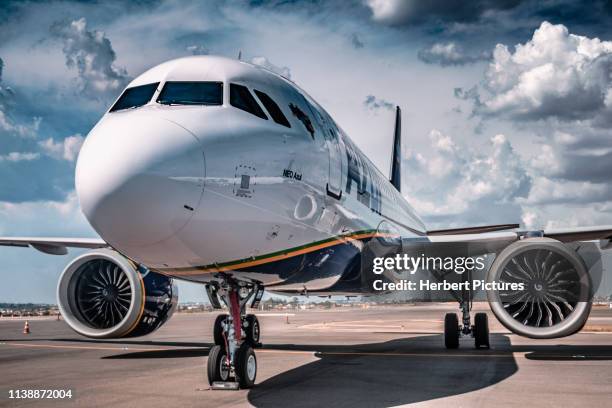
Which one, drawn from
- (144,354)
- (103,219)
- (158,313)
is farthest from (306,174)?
(144,354)

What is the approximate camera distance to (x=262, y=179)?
6449 millimetres

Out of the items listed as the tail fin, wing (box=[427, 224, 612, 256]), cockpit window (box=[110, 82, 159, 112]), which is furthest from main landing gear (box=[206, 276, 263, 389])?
the tail fin

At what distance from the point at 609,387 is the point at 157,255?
5.89 meters

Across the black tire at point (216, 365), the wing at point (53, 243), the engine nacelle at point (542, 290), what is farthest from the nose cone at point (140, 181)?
the wing at point (53, 243)

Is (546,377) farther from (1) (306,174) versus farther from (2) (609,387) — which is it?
(1) (306,174)

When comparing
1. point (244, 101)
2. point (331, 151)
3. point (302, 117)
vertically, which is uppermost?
point (302, 117)

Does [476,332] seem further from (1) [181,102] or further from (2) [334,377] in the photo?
(1) [181,102]

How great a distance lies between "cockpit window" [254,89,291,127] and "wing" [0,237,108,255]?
7.24 m

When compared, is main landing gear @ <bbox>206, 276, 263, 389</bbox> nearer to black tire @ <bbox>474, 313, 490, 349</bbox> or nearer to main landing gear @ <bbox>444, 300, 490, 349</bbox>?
main landing gear @ <bbox>444, 300, 490, 349</bbox>

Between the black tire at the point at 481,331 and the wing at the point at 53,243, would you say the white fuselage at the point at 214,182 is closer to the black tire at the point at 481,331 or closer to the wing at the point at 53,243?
the wing at the point at 53,243

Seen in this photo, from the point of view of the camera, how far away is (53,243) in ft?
46.6

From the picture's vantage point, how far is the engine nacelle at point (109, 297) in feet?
37.1

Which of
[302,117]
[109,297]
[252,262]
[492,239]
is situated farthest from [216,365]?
[492,239]

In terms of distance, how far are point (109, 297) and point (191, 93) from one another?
642cm
